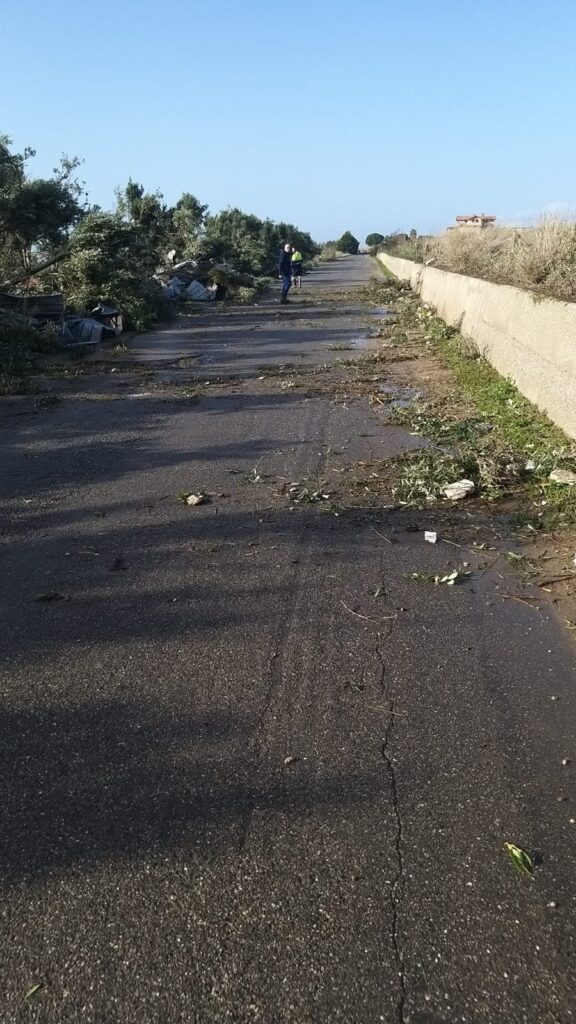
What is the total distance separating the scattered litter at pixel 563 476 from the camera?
5738 millimetres

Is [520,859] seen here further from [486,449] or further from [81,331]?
[81,331]

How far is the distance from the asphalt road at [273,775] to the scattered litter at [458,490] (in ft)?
2.24

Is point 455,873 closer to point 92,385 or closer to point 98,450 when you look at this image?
point 98,450

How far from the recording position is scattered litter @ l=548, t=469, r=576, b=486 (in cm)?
574

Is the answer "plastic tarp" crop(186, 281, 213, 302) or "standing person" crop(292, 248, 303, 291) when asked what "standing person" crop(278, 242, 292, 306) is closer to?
"standing person" crop(292, 248, 303, 291)

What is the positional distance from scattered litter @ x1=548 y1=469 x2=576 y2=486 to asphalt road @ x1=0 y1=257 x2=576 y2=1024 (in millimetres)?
1463

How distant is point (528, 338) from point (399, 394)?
1.82m

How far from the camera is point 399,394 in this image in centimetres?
978

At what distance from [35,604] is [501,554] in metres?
3.00

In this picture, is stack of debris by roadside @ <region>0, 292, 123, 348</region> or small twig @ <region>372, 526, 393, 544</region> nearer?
small twig @ <region>372, 526, 393, 544</region>

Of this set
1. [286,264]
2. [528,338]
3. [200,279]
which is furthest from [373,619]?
[200,279]

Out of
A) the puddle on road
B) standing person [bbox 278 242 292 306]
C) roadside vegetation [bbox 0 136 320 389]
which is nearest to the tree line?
roadside vegetation [bbox 0 136 320 389]

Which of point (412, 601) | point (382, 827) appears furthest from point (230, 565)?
point (382, 827)

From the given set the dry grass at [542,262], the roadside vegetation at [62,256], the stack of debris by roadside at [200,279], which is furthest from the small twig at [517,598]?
the stack of debris by roadside at [200,279]
